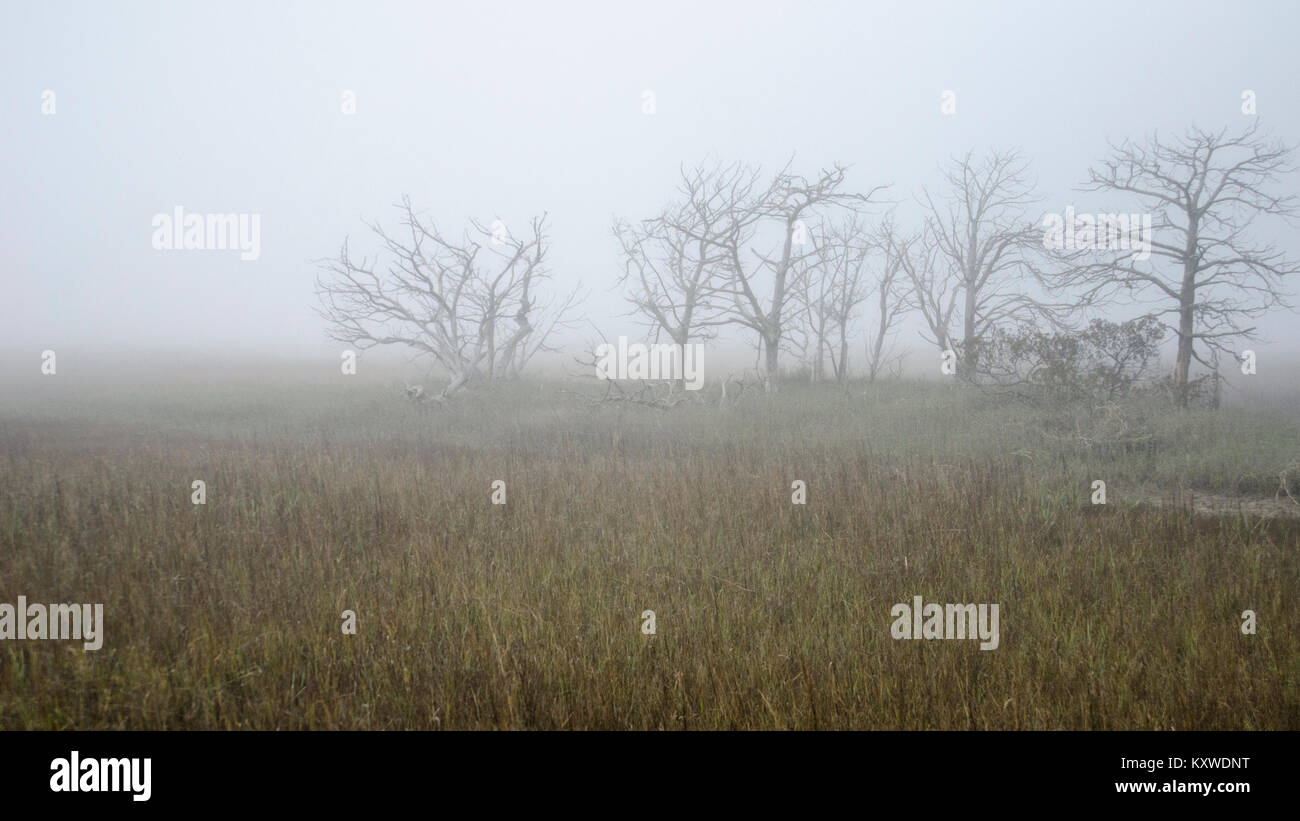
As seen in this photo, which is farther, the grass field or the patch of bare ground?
the patch of bare ground

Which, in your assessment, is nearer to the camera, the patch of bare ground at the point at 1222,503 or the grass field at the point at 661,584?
the grass field at the point at 661,584

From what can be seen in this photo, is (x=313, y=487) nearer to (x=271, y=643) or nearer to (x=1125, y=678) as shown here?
(x=271, y=643)

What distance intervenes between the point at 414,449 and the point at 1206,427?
14.7 m

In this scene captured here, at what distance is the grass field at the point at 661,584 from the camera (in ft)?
10.6

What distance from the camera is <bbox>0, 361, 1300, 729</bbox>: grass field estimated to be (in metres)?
3.23

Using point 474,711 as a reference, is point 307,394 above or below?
above

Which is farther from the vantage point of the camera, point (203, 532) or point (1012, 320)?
point (1012, 320)

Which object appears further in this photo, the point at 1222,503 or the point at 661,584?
the point at 1222,503

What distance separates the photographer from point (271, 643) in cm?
375

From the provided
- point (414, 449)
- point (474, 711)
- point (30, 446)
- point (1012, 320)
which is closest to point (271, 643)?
point (474, 711)

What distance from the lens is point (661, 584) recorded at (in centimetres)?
505

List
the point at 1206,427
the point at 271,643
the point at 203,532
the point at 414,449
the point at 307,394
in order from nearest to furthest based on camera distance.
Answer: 1. the point at 271,643
2. the point at 203,532
3. the point at 1206,427
4. the point at 414,449
5. the point at 307,394
